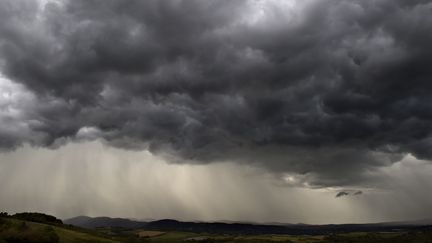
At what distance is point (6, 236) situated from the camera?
195 m
